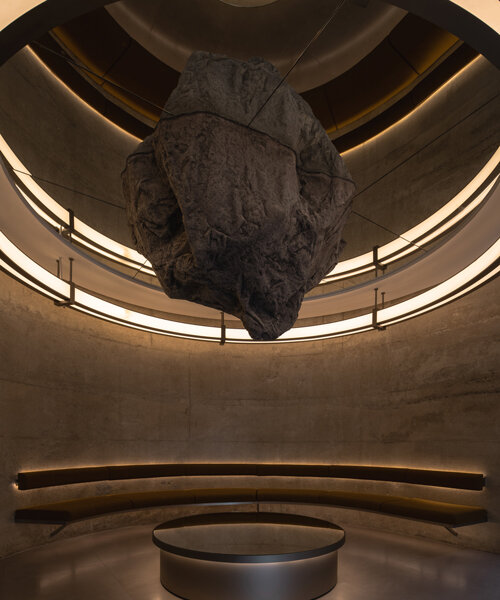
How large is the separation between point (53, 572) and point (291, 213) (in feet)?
16.9

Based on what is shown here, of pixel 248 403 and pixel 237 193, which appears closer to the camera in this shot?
pixel 237 193

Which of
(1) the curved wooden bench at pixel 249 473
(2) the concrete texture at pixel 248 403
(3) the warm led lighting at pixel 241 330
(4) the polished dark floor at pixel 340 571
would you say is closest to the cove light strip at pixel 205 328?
(3) the warm led lighting at pixel 241 330

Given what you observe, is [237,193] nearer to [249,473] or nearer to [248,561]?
[248,561]

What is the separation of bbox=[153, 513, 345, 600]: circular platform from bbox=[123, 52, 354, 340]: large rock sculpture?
2.31m

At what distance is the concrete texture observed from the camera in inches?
277

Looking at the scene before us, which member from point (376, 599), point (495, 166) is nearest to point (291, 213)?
point (495, 166)

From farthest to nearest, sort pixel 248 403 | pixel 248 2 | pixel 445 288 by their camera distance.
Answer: pixel 248 403, pixel 248 2, pixel 445 288

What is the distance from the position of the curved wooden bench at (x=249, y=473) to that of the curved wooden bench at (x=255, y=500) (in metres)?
0.35

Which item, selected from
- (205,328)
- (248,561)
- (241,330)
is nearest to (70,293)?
(205,328)

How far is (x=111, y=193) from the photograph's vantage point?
30.7 feet

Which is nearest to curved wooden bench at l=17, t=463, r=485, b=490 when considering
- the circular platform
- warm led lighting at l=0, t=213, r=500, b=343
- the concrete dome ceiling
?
the circular platform

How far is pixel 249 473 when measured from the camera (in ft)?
30.4

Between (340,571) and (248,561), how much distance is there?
180cm

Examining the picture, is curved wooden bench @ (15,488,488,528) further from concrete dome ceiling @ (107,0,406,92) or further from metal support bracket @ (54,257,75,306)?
concrete dome ceiling @ (107,0,406,92)
